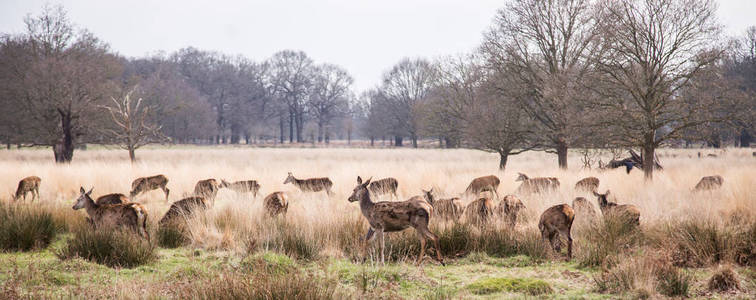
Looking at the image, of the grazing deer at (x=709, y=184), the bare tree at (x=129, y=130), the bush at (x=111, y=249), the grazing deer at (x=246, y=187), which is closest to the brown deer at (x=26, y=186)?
the grazing deer at (x=246, y=187)

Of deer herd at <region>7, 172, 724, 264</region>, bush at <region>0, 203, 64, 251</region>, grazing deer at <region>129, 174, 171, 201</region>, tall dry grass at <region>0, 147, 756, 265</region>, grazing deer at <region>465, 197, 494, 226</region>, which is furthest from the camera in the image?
grazing deer at <region>129, 174, 171, 201</region>

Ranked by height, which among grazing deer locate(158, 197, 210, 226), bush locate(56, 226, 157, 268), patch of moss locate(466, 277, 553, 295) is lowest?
patch of moss locate(466, 277, 553, 295)

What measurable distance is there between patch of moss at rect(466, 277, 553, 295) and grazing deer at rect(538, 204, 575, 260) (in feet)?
4.69

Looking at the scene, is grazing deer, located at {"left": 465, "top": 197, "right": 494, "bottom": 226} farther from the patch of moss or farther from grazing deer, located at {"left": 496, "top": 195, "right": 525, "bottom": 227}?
the patch of moss

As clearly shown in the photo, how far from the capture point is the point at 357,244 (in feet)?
24.1

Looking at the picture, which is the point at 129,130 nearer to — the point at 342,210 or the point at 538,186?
the point at 342,210

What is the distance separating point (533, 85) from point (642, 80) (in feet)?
19.8

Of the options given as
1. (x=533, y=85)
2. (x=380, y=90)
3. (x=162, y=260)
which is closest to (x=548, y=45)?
(x=533, y=85)

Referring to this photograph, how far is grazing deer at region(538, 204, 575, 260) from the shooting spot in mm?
6898

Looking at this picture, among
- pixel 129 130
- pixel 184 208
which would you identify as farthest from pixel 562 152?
pixel 129 130

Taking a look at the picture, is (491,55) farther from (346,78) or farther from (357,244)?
(346,78)

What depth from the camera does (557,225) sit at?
23.0 feet

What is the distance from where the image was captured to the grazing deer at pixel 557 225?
6.90 m

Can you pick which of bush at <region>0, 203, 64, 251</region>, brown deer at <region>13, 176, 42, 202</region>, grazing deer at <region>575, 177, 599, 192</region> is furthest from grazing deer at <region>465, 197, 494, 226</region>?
brown deer at <region>13, 176, 42, 202</region>
